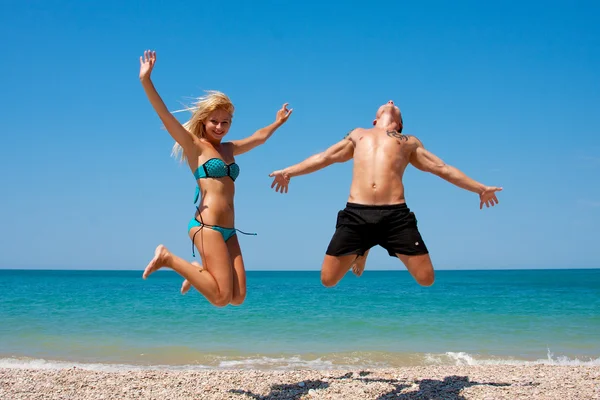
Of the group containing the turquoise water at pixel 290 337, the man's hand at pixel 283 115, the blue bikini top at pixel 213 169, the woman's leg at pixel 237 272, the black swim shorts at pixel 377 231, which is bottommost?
the turquoise water at pixel 290 337

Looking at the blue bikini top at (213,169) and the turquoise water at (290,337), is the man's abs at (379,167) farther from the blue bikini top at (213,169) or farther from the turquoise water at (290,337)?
the turquoise water at (290,337)

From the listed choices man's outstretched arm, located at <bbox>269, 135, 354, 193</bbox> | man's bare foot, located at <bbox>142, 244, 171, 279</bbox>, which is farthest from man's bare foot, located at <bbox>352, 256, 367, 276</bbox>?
man's bare foot, located at <bbox>142, 244, 171, 279</bbox>

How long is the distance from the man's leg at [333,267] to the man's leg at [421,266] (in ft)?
2.05

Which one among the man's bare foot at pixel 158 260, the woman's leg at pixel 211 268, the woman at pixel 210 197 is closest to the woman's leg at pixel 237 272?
the woman at pixel 210 197

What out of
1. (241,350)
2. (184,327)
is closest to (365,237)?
(241,350)

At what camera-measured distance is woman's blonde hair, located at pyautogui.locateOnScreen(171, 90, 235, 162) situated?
7203mm

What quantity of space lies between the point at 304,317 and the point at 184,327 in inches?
217

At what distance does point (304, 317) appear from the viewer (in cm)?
2367

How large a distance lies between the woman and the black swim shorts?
1237mm

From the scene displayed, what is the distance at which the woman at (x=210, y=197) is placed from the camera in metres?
6.57

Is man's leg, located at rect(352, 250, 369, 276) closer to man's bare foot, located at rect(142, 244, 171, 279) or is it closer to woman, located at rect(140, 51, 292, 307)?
woman, located at rect(140, 51, 292, 307)

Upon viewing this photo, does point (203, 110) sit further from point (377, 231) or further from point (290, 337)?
point (290, 337)

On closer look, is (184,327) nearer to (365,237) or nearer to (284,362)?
(284,362)

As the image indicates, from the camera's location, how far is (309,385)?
9211 millimetres
